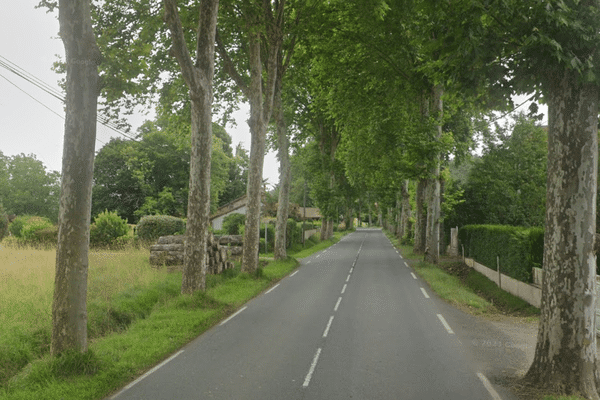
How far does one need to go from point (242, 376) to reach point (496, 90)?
20.7ft

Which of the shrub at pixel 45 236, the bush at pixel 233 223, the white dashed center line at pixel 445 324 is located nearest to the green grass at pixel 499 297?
the white dashed center line at pixel 445 324

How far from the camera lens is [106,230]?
2231 centimetres

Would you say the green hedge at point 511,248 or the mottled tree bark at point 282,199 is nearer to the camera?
the green hedge at point 511,248

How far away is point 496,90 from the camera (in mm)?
7371

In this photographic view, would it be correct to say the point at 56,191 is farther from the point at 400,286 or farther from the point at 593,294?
the point at 593,294

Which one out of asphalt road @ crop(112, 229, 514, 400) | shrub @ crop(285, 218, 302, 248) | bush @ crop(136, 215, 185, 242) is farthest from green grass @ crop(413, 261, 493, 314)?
bush @ crop(136, 215, 185, 242)

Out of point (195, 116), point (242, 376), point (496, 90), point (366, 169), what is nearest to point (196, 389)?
point (242, 376)

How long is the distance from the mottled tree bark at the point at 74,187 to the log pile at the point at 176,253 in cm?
938

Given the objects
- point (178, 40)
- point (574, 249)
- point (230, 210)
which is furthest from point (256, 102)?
point (230, 210)

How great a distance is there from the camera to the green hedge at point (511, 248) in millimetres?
13305

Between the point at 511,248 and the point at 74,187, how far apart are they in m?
13.6

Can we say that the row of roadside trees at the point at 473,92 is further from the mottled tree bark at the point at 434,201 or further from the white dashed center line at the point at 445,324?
the mottled tree bark at the point at 434,201

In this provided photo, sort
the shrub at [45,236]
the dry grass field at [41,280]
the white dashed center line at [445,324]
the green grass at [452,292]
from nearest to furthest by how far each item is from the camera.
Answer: the dry grass field at [41,280] → the white dashed center line at [445,324] → the green grass at [452,292] → the shrub at [45,236]

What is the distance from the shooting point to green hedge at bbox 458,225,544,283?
13.3 meters
